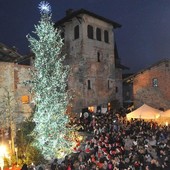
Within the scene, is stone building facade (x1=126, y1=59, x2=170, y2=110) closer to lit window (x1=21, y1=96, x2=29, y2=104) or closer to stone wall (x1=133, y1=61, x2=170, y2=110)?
stone wall (x1=133, y1=61, x2=170, y2=110)

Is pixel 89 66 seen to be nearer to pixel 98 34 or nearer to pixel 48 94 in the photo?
pixel 98 34

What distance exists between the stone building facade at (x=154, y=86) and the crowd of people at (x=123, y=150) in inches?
239

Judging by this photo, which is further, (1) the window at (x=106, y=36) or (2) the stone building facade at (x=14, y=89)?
(1) the window at (x=106, y=36)

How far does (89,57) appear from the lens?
109ft

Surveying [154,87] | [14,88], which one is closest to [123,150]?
[14,88]

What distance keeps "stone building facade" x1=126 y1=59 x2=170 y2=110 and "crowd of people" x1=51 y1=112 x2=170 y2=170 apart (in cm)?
606

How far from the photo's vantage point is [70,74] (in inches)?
1305

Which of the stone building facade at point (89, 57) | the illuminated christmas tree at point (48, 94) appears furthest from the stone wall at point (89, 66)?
the illuminated christmas tree at point (48, 94)

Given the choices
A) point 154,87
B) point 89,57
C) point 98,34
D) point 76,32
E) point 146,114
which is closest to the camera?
point 146,114

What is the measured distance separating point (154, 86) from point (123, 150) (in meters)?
13.4

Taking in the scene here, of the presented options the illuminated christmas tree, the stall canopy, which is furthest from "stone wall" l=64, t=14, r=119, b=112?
the illuminated christmas tree

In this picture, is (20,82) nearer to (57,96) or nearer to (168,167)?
(57,96)

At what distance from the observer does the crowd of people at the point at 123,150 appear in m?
15.9

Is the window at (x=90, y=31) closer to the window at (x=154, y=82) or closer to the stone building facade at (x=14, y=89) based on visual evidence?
the window at (x=154, y=82)
